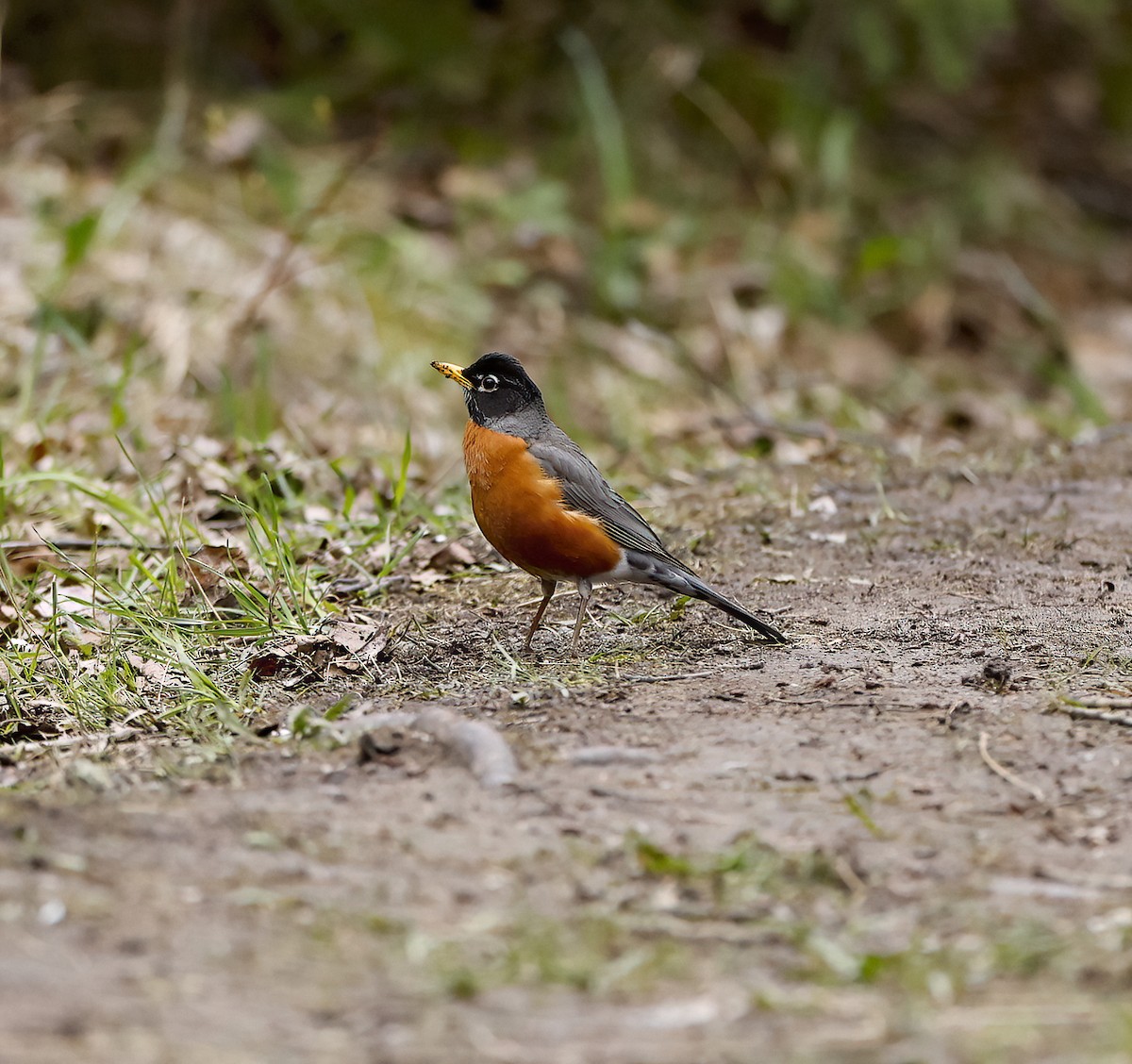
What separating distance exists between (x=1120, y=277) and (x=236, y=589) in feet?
25.5

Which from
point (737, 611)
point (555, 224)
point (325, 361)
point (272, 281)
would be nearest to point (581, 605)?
point (737, 611)

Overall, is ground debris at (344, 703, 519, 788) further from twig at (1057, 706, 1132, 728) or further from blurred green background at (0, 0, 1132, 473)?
blurred green background at (0, 0, 1132, 473)

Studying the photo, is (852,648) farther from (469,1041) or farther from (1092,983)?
(469,1041)

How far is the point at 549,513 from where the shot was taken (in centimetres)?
404

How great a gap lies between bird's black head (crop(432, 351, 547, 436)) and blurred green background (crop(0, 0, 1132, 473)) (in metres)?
1.79

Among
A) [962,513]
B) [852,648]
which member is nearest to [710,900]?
[852,648]

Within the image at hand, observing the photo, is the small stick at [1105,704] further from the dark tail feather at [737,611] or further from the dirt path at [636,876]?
the dark tail feather at [737,611]

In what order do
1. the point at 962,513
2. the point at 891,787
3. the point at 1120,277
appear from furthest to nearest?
the point at 1120,277
the point at 962,513
the point at 891,787

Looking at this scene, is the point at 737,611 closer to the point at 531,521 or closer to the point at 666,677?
the point at 666,677

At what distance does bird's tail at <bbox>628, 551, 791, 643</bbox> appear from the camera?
3.92 meters

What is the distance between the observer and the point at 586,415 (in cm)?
729

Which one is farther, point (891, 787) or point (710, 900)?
point (891, 787)

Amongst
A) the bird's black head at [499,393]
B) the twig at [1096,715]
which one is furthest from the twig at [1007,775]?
the bird's black head at [499,393]

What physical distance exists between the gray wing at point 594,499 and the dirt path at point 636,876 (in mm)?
361
